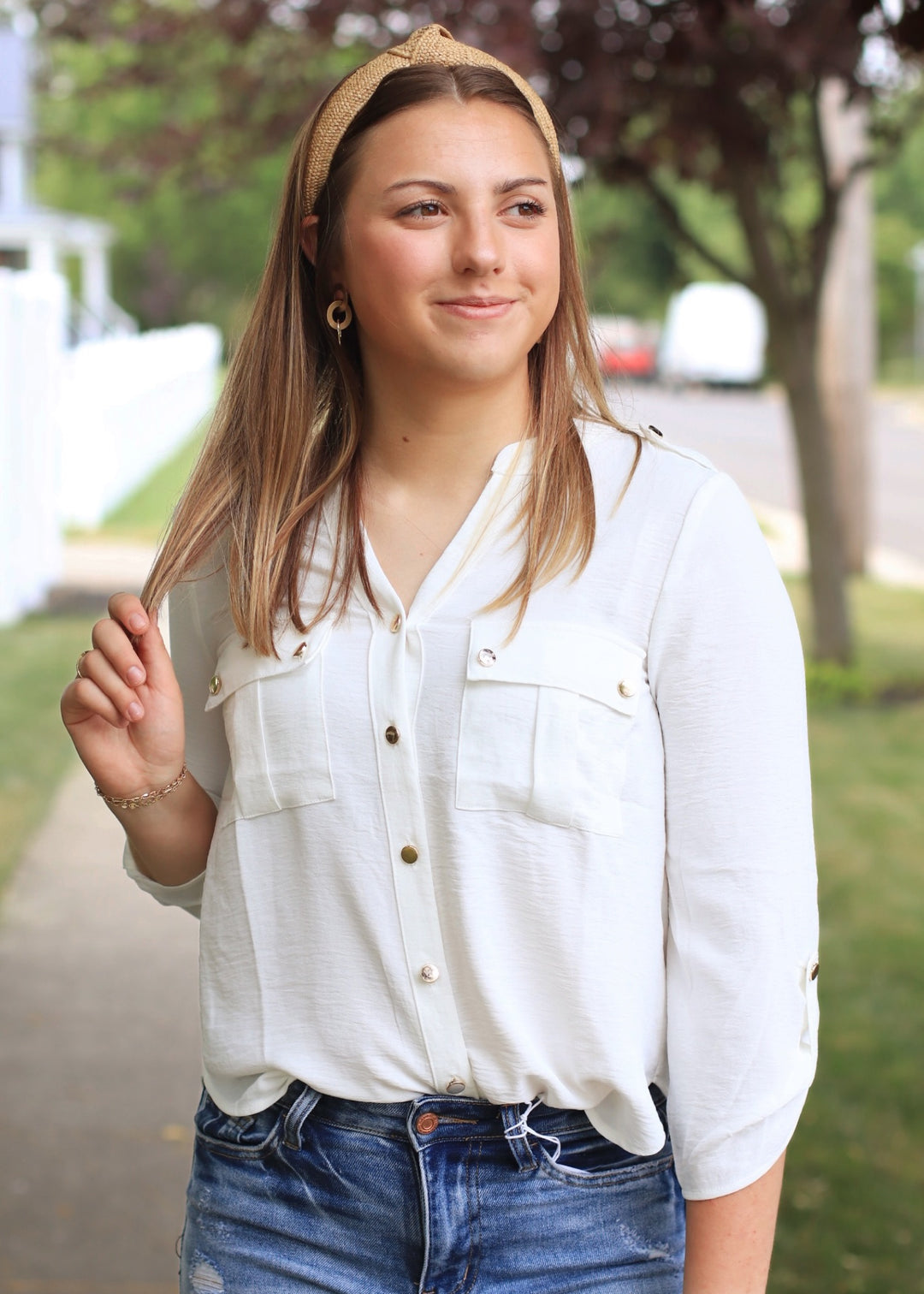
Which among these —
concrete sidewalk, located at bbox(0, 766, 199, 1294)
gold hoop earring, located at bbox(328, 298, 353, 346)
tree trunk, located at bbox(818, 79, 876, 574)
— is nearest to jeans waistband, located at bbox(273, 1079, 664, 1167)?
gold hoop earring, located at bbox(328, 298, 353, 346)

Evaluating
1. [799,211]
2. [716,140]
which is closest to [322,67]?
[716,140]

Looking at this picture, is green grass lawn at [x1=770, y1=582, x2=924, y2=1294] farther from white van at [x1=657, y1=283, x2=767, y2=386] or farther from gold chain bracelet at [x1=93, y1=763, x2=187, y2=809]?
white van at [x1=657, y1=283, x2=767, y2=386]

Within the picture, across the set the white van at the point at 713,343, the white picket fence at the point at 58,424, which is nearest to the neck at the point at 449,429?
the white picket fence at the point at 58,424

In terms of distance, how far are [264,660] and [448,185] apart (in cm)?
54

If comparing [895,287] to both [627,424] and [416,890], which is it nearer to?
[627,424]

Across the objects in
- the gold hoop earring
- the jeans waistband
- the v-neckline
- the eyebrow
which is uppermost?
the eyebrow

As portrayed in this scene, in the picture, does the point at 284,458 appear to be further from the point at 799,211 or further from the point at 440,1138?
the point at 799,211

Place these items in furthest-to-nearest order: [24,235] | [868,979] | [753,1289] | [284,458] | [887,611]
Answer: [24,235] → [887,611] → [868,979] → [284,458] → [753,1289]

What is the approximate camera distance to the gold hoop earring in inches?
74.9

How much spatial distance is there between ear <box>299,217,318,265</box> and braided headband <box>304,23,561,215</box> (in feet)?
0.14

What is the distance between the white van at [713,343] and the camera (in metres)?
41.4

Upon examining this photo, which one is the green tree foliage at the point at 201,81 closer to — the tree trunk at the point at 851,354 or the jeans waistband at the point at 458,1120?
the jeans waistband at the point at 458,1120

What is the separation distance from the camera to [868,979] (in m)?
4.89

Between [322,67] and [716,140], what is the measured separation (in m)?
4.52
